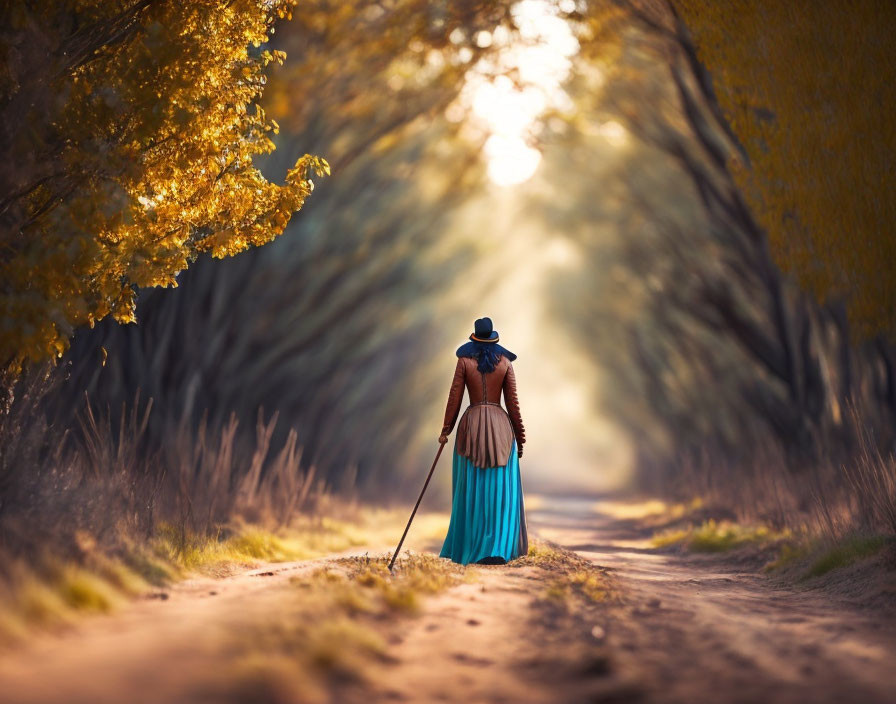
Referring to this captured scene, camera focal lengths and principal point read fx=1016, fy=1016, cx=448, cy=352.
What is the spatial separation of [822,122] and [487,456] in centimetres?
472

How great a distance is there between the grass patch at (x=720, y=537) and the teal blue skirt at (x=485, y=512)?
A: 14.7 ft

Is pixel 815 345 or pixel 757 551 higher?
pixel 815 345

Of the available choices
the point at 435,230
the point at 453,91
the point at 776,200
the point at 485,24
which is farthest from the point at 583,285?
the point at 776,200

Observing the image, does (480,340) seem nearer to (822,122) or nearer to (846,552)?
(846,552)

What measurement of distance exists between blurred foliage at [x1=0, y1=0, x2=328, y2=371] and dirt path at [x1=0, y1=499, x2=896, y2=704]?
2.36 m

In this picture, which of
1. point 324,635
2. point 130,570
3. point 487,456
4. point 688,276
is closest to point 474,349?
point 487,456

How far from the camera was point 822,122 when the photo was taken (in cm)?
1007

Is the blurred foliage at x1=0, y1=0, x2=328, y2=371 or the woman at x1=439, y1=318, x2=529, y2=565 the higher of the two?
the blurred foliage at x1=0, y1=0, x2=328, y2=371

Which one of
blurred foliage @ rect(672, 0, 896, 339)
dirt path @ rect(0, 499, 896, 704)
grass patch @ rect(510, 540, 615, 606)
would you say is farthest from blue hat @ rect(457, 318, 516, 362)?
blurred foliage @ rect(672, 0, 896, 339)

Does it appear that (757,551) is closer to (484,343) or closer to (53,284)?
(484,343)

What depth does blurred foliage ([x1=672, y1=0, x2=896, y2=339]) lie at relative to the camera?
9.57 m

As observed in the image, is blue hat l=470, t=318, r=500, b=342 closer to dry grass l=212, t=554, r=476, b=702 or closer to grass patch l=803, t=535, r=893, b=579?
dry grass l=212, t=554, r=476, b=702

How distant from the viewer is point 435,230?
66.8 feet

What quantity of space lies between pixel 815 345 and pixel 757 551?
3.82 meters
